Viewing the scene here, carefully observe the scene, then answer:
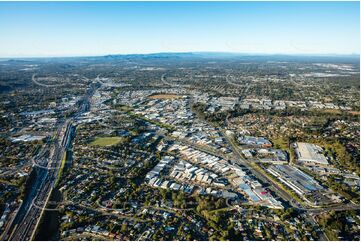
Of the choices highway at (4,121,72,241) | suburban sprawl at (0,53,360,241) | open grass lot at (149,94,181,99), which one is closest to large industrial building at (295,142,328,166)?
suburban sprawl at (0,53,360,241)

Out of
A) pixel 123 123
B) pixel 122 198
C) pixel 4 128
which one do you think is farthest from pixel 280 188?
pixel 4 128

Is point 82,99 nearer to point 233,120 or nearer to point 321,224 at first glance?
point 233,120

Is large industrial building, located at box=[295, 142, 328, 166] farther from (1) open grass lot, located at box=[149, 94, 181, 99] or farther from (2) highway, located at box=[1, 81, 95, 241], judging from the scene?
(1) open grass lot, located at box=[149, 94, 181, 99]

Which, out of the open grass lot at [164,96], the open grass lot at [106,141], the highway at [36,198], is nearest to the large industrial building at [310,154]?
the open grass lot at [106,141]

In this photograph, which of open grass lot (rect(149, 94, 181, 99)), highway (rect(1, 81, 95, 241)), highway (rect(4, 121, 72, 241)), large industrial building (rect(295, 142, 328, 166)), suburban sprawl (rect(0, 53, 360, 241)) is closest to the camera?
highway (rect(4, 121, 72, 241))

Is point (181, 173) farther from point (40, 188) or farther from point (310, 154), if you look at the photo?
point (310, 154)

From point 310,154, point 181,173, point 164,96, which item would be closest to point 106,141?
point 181,173
